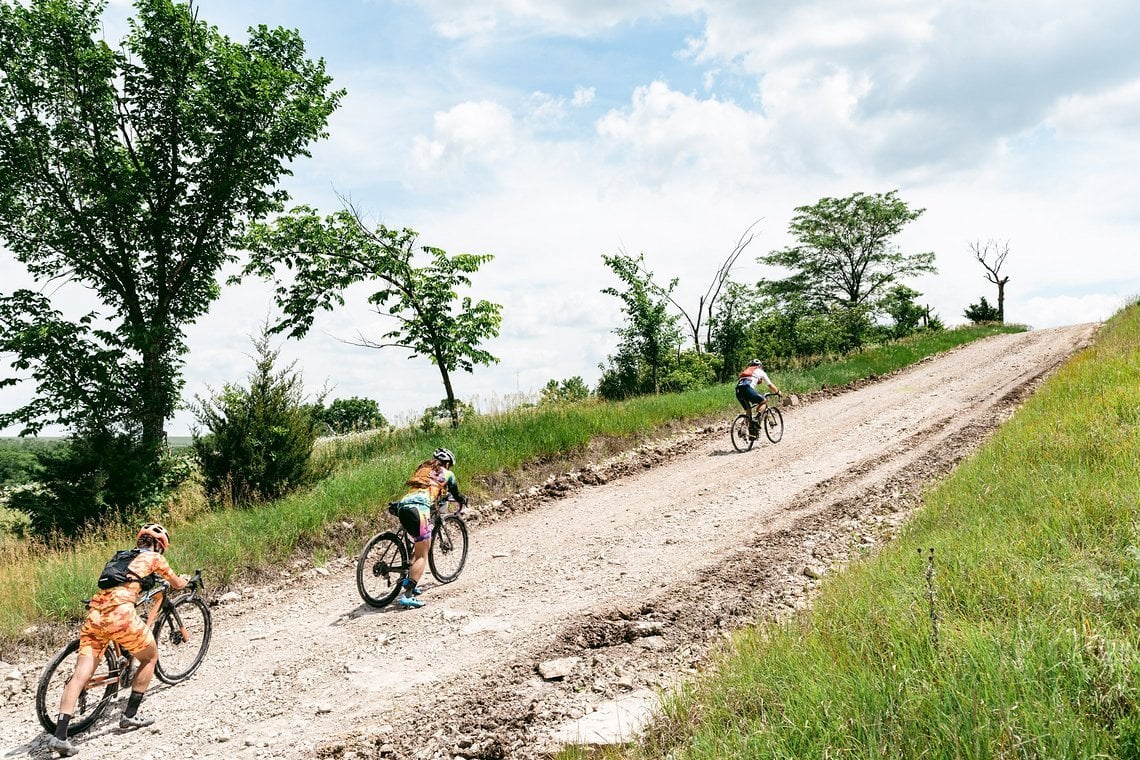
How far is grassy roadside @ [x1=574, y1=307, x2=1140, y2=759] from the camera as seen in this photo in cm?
295

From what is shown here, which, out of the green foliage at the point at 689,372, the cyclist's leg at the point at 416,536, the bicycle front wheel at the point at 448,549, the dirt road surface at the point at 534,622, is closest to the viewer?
the dirt road surface at the point at 534,622

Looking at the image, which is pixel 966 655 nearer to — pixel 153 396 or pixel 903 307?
pixel 153 396

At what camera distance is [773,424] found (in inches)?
616

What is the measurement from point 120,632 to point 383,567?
273 centimetres

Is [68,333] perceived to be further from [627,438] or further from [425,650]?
[425,650]

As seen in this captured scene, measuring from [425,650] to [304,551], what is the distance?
460 cm

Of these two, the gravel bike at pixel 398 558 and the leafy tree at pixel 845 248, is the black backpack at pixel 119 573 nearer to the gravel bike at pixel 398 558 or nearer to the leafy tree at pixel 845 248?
the gravel bike at pixel 398 558

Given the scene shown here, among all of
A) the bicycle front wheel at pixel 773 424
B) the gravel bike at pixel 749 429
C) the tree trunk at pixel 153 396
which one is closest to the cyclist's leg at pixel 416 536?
the gravel bike at pixel 749 429

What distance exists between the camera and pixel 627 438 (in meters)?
15.6

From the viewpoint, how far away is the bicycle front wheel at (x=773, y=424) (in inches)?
607

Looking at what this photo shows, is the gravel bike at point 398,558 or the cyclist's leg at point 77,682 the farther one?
the gravel bike at point 398,558

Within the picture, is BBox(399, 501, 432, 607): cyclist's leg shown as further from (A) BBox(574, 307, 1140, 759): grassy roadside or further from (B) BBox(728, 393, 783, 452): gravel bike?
(B) BBox(728, 393, 783, 452): gravel bike

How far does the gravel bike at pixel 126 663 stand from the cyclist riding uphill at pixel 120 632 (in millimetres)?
141

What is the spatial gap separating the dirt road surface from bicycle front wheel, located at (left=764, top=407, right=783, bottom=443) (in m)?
2.37
